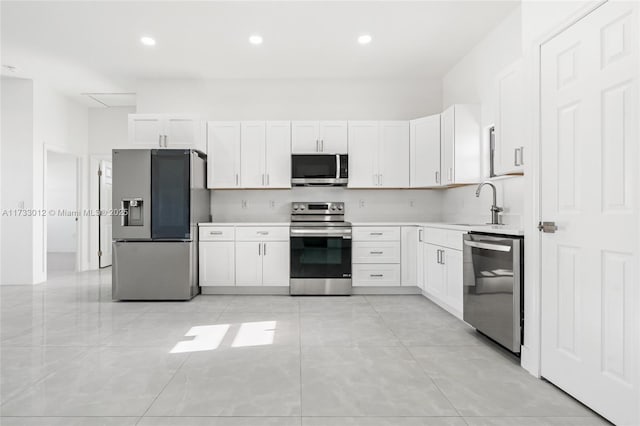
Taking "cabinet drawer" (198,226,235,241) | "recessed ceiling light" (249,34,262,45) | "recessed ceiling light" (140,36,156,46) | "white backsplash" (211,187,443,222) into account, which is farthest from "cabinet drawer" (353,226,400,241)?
"recessed ceiling light" (140,36,156,46)

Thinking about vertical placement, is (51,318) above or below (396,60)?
below

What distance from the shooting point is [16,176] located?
5.07 metres

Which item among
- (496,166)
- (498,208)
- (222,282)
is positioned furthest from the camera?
(222,282)

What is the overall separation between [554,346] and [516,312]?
304 millimetres

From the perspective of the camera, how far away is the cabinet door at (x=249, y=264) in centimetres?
443

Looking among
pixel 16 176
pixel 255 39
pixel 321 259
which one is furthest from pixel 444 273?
pixel 16 176

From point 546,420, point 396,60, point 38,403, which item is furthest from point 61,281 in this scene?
point 546,420

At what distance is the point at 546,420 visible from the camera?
1.71m

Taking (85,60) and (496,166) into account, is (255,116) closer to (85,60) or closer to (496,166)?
(85,60)

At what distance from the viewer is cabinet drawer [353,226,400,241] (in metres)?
4.43

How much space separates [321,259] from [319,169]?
1.18 metres

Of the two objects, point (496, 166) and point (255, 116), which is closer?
point (496, 166)

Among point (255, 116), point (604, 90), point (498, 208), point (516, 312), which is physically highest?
point (255, 116)

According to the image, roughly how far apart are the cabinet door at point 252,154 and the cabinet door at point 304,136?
412 mm
